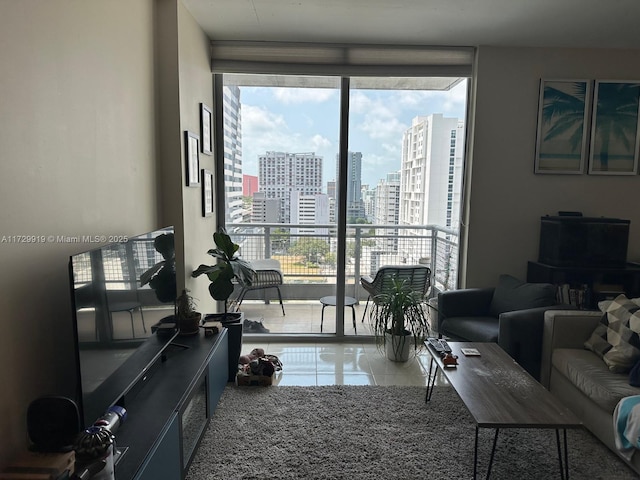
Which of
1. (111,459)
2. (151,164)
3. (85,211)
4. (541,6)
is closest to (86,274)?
(85,211)

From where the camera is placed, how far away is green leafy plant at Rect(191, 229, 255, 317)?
9.71ft

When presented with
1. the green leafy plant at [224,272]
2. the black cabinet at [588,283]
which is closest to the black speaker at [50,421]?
the green leafy plant at [224,272]

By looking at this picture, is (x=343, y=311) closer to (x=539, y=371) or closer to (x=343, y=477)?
(x=539, y=371)

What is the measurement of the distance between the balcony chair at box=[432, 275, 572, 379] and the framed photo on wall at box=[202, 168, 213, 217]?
212 cm

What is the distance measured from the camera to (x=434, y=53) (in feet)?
12.0

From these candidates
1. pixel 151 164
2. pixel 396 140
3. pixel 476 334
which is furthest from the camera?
pixel 396 140

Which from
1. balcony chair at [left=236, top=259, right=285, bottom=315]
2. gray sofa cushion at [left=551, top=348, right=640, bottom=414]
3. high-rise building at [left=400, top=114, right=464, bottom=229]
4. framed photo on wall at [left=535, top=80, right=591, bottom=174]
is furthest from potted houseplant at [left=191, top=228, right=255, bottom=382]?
framed photo on wall at [left=535, top=80, right=591, bottom=174]

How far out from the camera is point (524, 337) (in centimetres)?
282

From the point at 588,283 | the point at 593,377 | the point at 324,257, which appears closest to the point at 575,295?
the point at 588,283

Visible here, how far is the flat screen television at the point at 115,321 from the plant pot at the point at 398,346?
1860 mm

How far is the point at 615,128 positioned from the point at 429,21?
200 cm

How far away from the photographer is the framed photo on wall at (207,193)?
11.2ft

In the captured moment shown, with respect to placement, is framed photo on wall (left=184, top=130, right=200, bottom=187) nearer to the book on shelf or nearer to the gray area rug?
the gray area rug

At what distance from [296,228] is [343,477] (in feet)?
7.81
